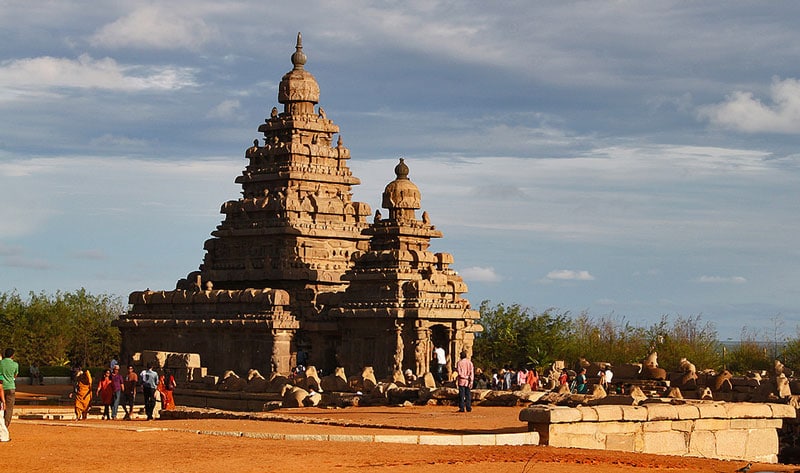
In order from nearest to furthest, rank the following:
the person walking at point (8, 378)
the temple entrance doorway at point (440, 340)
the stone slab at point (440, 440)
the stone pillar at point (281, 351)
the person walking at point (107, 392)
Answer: the stone slab at point (440, 440) → the person walking at point (8, 378) → the person walking at point (107, 392) → the temple entrance doorway at point (440, 340) → the stone pillar at point (281, 351)

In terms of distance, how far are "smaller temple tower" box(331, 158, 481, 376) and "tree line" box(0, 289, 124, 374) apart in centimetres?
2717

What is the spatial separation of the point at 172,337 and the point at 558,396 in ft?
85.7

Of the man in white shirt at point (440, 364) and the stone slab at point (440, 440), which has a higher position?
the man in white shirt at point (440, 364)

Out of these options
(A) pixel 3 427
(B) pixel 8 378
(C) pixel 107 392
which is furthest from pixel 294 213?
(A) pixel 3 427

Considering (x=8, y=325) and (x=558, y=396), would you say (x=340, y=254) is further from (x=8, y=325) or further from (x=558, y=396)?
(x=8, y=325)

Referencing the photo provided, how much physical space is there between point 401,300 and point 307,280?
7.28 m

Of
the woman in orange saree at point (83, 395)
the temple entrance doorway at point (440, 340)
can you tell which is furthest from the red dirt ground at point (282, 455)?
the temple entrance doorway at point (440, 340)

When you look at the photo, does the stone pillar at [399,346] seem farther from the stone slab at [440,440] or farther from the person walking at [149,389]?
the stone slab at [440,440]

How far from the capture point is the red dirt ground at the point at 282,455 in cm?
1872

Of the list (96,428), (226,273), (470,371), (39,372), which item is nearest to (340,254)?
(226,273)

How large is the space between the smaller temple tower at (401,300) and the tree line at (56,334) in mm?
27173

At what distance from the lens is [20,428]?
83.4 ft

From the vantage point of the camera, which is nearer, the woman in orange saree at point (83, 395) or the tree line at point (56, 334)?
the woman in orange saree at point (83, 395)

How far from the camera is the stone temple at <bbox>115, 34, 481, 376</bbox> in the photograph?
151ft
